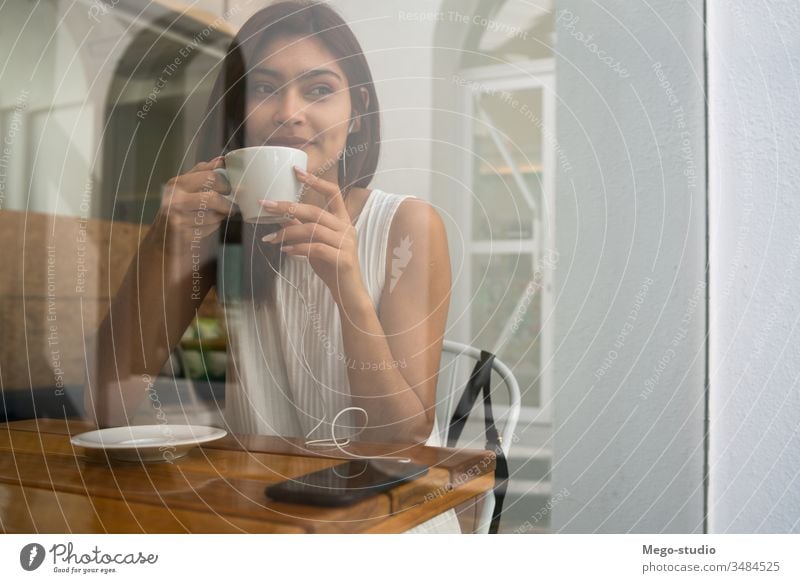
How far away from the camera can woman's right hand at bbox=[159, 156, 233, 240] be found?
16.1 inches

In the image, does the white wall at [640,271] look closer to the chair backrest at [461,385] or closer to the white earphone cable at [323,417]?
the chair backrest at [461,385]

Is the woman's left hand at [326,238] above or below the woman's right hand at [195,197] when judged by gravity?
below

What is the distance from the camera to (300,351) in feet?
1.46

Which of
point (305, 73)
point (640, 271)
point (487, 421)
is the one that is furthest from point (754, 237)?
point (305, 73)

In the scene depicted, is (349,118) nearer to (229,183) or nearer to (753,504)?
(229,183)

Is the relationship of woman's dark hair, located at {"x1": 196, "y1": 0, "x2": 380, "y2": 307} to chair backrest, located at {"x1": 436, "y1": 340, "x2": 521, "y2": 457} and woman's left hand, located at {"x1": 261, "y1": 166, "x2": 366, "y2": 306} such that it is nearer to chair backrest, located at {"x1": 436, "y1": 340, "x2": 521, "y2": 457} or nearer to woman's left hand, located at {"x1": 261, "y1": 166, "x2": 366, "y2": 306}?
woman's left hand, located at {"x1": 261, "y1": 166, "x2": 366, "y2": 306}

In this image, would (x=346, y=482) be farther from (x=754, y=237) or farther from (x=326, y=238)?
(x=754, y=237)

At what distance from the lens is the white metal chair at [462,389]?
44cm

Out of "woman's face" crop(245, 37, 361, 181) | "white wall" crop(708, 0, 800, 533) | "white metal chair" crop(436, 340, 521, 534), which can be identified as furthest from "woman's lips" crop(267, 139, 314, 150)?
"white wall" crop(708, 0, 800, 533)

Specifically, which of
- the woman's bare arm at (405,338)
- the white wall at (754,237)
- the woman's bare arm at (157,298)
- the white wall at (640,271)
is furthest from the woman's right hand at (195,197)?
the white wall at (754,237)

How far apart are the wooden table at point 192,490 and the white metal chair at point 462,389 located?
2cm

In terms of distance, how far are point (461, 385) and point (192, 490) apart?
18 centimetres

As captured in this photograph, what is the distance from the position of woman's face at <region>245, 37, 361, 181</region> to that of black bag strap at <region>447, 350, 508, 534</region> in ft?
0.53

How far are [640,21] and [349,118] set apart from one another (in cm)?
22
